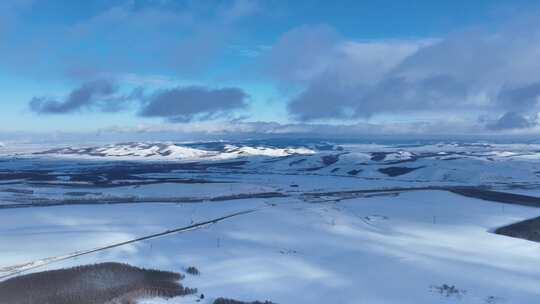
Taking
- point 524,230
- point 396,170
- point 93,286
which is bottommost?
point 93,286

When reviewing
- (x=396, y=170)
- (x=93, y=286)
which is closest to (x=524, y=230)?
(x=93, y=286)

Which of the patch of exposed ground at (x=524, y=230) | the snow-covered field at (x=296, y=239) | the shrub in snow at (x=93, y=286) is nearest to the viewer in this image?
the shrub in snow at (x=93, y=286)

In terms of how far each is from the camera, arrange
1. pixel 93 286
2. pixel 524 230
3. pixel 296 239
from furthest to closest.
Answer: pixel 524 230, pixel 296 239, pixel 93 286

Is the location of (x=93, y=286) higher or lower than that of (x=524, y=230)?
lower

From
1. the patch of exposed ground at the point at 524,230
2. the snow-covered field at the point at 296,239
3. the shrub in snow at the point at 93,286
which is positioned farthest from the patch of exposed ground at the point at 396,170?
the shrub in snow at the point at 93,286

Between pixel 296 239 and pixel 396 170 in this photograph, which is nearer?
pixel 296 239

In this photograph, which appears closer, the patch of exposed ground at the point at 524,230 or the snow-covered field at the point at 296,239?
the snow-covered field at the point at 296,239

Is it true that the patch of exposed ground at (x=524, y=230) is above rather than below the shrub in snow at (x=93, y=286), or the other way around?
above

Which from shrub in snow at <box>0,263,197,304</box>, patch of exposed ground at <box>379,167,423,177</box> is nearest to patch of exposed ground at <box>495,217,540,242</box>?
shrub in snow at <box>0,263,197,304</box>

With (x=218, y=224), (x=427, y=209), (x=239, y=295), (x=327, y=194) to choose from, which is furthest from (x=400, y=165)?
(x=239, y=295)

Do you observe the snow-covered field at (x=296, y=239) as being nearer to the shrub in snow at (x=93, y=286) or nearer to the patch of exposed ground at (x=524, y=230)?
the shrub in snow at (x=93, y=286)

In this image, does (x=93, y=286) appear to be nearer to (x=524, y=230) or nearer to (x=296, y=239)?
(x=296, y=239)
